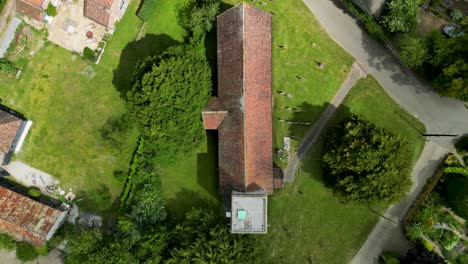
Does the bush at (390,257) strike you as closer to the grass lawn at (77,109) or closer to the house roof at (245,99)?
the house roof at (245,99)

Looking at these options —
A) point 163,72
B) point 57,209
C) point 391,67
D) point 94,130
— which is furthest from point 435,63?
point 57,209

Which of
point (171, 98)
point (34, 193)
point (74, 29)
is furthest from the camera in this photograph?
point (74, 29)

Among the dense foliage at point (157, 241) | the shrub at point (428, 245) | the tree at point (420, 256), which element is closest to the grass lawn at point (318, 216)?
the tree at point (420, 256)

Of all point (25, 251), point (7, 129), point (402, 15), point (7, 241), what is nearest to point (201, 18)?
point (402, 15)

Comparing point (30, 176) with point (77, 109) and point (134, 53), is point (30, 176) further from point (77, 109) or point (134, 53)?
point (134, 53)

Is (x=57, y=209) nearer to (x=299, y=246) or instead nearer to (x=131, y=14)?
(x=131, y=14)

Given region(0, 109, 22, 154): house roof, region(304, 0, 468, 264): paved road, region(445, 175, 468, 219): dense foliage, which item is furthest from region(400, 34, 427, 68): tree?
region(0, 109, 22, 154): house roof
